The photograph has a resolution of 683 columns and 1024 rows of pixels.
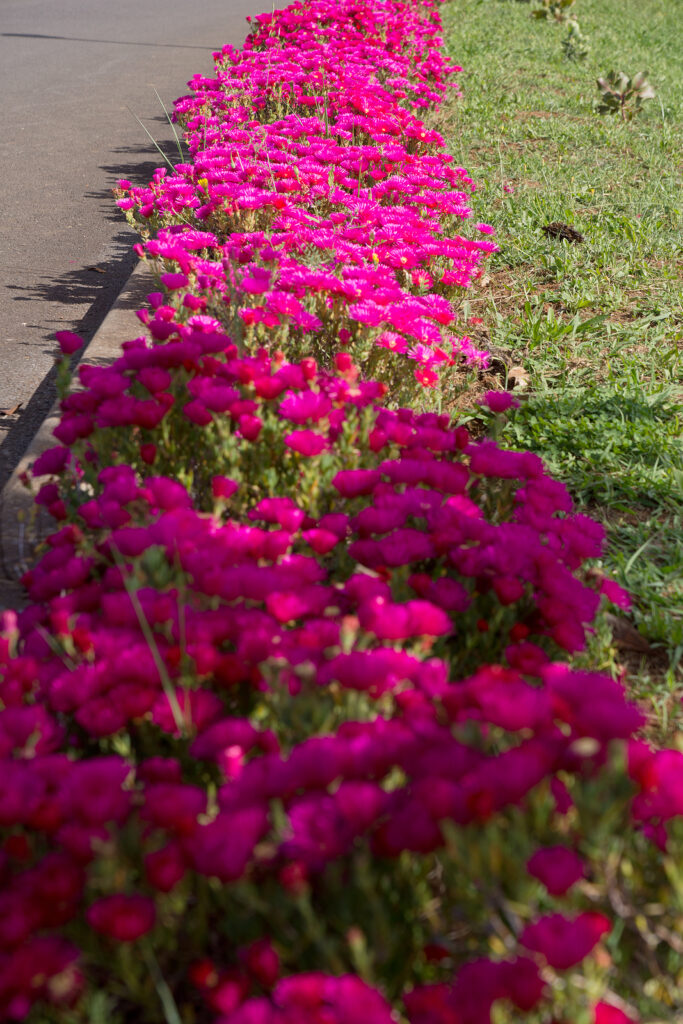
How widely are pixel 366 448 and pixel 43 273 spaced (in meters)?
3.10

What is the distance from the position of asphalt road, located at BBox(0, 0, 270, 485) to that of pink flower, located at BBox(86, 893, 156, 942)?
2270mm

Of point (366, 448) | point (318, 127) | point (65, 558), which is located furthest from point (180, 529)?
point (318, 127)

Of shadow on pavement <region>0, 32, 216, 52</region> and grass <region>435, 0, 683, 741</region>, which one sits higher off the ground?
shadow on pavement <region>0, 32, 216, 52</region>

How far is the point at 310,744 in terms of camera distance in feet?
3.52

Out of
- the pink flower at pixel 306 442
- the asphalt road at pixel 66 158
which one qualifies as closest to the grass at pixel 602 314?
the pink flower at pixel 306 442

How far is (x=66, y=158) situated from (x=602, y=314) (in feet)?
14.4

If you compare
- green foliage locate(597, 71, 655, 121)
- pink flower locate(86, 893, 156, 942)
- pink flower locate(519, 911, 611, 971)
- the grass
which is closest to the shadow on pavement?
the grass

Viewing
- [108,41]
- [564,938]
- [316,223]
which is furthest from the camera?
[108,41]

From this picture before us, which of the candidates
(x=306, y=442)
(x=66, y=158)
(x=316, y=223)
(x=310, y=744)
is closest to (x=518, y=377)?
(x=316, y=223)

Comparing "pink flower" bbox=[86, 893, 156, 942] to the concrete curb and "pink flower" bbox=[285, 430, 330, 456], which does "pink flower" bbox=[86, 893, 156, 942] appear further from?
the concrete curb

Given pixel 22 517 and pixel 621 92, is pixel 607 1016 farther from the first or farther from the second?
pixel 621 92

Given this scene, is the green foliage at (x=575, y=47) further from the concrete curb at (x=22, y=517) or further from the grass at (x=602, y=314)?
the concrete curb at (x=22, y=517)

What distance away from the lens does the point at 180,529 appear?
1.54 metres

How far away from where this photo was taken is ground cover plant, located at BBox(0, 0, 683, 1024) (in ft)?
3.14
